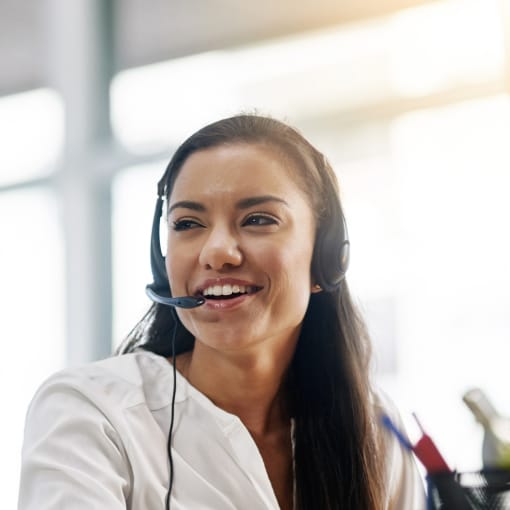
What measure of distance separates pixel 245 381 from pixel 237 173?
0.35m

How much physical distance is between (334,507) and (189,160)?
605mm

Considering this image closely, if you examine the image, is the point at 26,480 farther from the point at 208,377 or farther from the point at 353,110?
the point at 353,110

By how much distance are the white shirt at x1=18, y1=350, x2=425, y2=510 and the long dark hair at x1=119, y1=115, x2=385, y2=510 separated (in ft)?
0.44

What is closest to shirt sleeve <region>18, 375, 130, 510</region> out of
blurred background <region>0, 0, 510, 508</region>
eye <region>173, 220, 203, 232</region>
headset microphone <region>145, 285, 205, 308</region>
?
headset microphone <region>145, 285, 205, 308</region>

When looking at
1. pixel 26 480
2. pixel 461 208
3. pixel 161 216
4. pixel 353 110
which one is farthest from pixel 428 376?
pixel 26 480

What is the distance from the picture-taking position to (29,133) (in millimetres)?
2955

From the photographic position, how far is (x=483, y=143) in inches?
88.8

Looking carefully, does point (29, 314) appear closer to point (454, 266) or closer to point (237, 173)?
point (454, 266)

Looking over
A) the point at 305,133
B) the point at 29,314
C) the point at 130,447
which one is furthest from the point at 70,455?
the point at 29,314

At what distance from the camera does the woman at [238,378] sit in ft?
3.50

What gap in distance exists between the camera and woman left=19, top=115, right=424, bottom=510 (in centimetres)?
107

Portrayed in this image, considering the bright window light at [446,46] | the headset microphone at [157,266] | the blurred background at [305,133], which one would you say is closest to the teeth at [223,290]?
the headset microphone at [157,266]

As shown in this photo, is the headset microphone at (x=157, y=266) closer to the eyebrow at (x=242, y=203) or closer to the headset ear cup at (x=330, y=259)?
the eyebrow at (x=242, y=203)

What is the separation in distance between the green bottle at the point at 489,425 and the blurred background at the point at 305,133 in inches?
50.0
